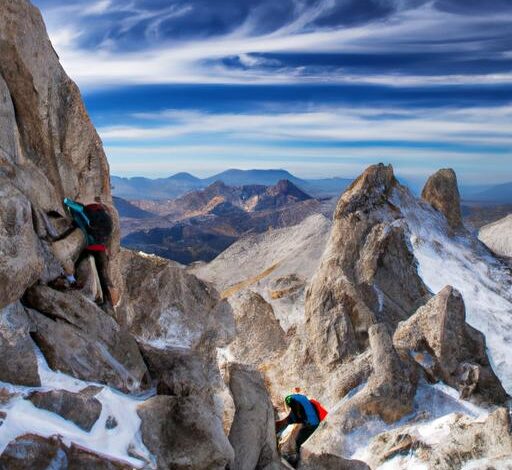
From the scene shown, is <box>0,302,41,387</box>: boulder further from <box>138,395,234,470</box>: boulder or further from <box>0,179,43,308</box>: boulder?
<box>138,395,234,470</box>: boulder

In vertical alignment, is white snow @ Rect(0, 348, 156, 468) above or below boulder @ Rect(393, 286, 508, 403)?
above

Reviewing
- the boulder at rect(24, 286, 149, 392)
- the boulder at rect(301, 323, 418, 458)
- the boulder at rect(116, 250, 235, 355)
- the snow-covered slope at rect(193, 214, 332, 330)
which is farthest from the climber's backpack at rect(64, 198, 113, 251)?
the snow-covered slope at rect(193, 214, 332, 330)

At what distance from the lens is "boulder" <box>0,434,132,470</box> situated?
33.7ft

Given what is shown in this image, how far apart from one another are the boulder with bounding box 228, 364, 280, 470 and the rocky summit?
0.06 m

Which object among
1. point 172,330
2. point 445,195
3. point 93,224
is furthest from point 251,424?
point 445,195

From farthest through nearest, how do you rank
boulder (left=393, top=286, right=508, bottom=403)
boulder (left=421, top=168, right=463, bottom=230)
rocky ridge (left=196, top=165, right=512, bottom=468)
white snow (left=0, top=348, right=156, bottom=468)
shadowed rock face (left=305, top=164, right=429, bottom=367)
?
boulder (left=421, top=168, right=463, bottom=230)
shadowed rock face (left=305, top=164, right=429, bottom=367)
boulder (left=393, top=286, right=508, bottom=403)
rocky ridge (left=196, top=165, right=512, bottom=468)
white snow (left=0, top=348, right=156, bottom=468)

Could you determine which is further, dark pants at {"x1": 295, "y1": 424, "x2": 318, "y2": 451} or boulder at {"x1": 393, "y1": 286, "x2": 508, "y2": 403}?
boulder at {"x1": 393, "y1": 286, "x2": 508, "y2": 403}

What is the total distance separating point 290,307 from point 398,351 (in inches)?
871

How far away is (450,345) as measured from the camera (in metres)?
36.7

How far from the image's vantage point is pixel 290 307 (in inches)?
2266

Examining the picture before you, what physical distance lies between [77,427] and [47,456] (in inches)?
44.2

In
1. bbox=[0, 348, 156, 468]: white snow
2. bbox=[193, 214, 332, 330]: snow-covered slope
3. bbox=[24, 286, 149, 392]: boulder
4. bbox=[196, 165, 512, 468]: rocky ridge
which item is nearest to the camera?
bbox=[0, 348, 156, 468]: white snow

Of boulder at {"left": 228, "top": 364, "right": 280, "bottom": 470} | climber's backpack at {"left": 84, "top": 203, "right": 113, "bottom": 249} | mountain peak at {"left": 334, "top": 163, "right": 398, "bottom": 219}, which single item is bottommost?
boulder at {"left": 228, "top": 364, "right": 280, "bottom": 470}

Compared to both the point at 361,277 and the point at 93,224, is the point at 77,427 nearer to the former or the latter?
the point at 93,224
